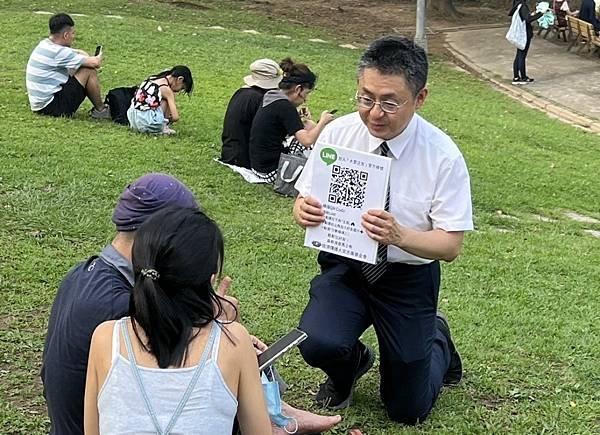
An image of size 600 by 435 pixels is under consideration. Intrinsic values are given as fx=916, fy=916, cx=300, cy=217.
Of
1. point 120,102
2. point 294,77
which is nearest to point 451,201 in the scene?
point 294,77

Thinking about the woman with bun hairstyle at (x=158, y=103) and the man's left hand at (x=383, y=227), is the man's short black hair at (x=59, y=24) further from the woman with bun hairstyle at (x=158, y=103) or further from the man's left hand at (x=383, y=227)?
the man's left hand at (x=383, y=227)

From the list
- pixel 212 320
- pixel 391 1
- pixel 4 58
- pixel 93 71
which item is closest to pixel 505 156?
pixel 93 71

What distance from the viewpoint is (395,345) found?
153 inches

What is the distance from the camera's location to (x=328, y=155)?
3566mm

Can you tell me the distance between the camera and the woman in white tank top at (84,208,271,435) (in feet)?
7.96

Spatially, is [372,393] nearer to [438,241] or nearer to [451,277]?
[438,241]

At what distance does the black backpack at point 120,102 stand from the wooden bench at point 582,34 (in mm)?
14120

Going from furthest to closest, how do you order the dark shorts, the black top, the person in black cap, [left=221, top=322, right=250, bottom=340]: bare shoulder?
the dark shorts, the person in black cap, the black top, [left=221, top=322, right=250, bottom=340]: bare shoulder

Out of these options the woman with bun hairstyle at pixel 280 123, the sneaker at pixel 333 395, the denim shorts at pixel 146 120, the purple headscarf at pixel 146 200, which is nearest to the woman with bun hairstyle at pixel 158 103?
the denim shorts at pixel 146 120

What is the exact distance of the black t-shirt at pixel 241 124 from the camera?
331 inches

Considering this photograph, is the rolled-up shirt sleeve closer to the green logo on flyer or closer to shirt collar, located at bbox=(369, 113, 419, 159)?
shirt collar, located at bbox=(369, 113, 419, 159)

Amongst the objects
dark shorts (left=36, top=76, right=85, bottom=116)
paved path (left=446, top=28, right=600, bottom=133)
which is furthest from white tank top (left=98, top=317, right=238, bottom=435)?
Answer: paved path (left=446, top=28, right=600, bottom=133)

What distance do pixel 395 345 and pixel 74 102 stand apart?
6605 millimetres

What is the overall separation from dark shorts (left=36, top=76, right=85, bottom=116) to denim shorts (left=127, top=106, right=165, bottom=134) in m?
0.64
